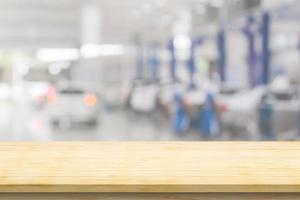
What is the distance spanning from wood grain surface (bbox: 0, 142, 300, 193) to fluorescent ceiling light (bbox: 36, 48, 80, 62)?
16.0 m

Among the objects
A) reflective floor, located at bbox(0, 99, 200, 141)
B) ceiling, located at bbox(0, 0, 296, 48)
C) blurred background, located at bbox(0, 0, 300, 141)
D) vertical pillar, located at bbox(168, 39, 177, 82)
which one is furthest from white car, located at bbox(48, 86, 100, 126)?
ceiling, located at bbox(0, 0, 296, 48)

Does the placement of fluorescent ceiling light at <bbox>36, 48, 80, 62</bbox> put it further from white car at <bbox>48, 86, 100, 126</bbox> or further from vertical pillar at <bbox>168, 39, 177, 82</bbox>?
white car at <bbox>48, 86, 100, 126</bbox>

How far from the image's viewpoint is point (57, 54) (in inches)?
747

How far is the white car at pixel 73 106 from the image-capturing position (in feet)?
41.2

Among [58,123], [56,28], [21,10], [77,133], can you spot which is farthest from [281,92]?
[56,28]

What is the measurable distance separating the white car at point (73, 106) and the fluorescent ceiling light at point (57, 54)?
13.1ft

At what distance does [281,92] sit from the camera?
8812 millimetres

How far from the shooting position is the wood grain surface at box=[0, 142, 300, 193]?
31.0 inches

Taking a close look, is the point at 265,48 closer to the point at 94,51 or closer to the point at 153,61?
the point at 94,51

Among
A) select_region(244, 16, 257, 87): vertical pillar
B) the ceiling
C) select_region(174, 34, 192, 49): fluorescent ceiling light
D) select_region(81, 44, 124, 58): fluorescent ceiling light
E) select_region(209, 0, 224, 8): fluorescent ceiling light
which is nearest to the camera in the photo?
select_region(244, 16, 257, 87): vertical pillar

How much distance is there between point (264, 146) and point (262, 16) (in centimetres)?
818

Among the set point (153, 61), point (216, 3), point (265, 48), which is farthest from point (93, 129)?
point (153, 61)

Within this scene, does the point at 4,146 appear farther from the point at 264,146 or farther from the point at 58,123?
the point at 58,123

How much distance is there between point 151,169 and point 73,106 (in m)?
11.9
